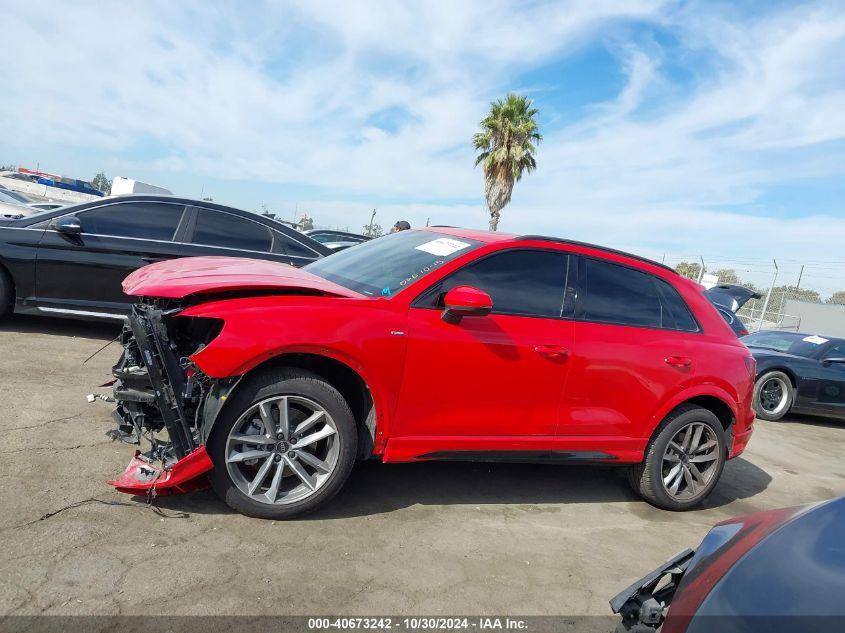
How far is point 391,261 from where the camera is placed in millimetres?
3889

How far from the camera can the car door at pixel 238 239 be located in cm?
647

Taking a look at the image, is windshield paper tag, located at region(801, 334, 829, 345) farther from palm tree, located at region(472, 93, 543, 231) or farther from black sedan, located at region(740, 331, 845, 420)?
palm tree, located at region(472, 93, 543, 231)

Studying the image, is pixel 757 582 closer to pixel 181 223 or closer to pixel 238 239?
pixel 238 239

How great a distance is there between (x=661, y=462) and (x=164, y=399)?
127 inches

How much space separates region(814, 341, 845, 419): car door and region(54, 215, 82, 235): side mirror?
375 inches

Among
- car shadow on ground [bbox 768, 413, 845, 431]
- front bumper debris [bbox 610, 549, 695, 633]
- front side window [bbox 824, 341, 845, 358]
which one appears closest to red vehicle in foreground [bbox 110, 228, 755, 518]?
front bumper debris [bbox 610, 549, 695, 633]

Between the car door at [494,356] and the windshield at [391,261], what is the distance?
180mm

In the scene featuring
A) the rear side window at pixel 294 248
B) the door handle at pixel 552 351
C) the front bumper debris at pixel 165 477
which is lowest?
the front bumper debris at pixel 165 477

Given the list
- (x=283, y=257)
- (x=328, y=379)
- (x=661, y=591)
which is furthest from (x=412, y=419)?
(x=283, y=257)

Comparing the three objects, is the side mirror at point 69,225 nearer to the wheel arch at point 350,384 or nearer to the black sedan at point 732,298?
the wheel arch at point 350,384

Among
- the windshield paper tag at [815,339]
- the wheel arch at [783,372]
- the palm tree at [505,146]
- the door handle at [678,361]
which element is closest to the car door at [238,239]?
the door handle at [678,361]

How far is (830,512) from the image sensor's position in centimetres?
179

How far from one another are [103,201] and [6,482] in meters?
4.02

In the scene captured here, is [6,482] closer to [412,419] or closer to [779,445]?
[412,419]
